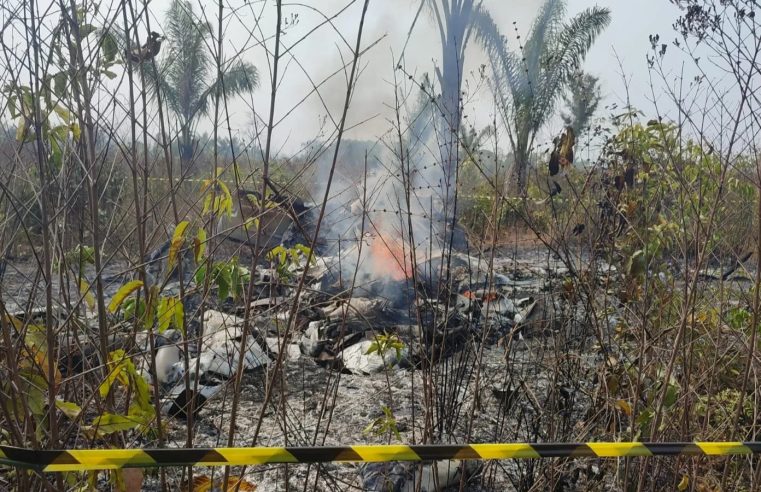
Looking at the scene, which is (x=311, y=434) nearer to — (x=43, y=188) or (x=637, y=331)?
(x=637, y=331)

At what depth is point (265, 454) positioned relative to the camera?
159cm

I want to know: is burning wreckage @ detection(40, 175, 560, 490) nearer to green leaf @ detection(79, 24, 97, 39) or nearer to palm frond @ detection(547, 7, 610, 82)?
green leaf @ detection(79, 24, 97, 39)

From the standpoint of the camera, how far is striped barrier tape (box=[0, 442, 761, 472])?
4.86 feet

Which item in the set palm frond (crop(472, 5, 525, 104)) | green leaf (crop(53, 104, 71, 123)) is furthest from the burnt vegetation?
palm frond (crop(472, 5, 525, 104))

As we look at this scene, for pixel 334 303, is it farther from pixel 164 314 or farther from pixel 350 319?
pixel 350 319

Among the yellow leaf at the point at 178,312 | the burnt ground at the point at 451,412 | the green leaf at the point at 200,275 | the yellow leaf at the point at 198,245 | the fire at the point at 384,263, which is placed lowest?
the burnt ground at the point at 451,412

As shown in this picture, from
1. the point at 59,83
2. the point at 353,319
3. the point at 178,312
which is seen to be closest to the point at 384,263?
the point at 353,319

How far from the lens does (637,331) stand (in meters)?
3.08

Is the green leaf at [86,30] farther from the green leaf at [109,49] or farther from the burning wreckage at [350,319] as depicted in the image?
the burning wreckage at [350,319]

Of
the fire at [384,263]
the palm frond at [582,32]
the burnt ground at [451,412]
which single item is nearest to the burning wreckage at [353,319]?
the fire at [384,263]

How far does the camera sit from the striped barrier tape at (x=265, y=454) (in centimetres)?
148

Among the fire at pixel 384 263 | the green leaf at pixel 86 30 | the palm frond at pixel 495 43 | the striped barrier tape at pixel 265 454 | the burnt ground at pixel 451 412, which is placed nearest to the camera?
the striped barrier tape at pixel 265 454

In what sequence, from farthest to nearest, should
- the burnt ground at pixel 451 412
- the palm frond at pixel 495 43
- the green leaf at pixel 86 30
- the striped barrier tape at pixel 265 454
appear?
the palm frond at pixel 495 43 < the burnt ground at pixel 451 412 < the green leaf at pixel 86 30 < the striped barrier tape at pixel 265 454

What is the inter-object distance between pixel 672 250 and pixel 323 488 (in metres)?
2.03
